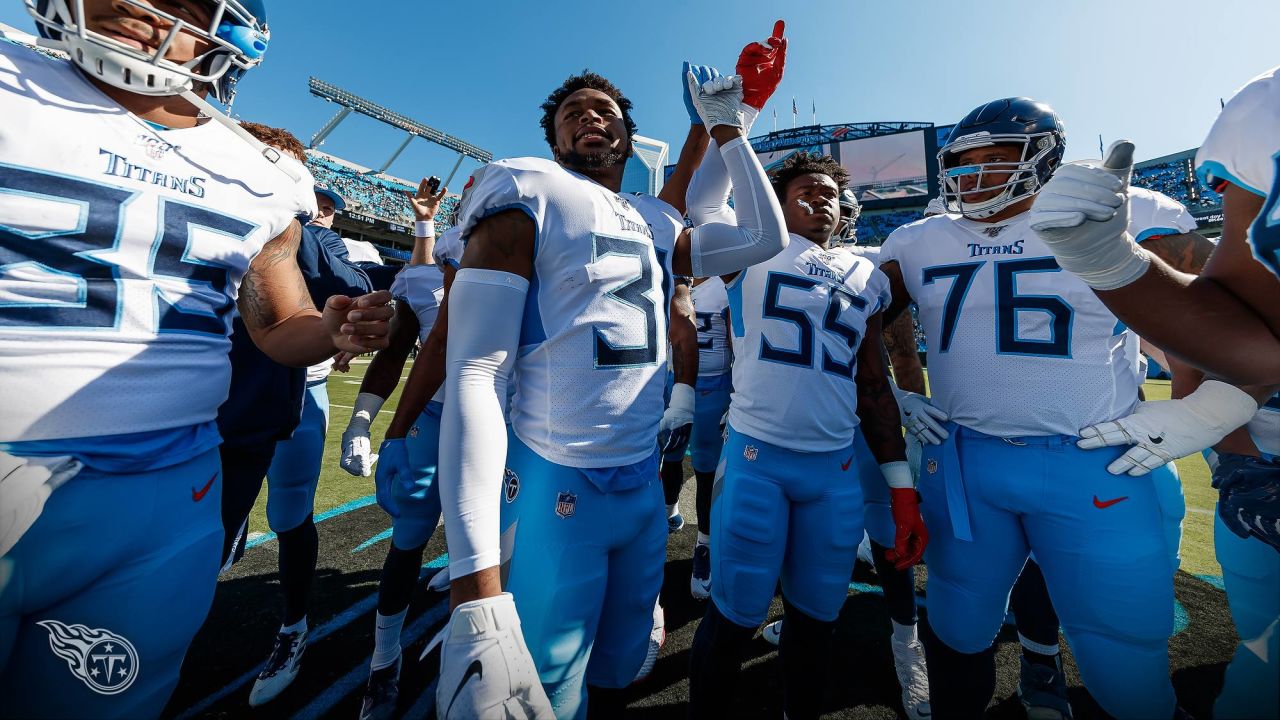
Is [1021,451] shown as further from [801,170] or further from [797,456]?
[801,170]

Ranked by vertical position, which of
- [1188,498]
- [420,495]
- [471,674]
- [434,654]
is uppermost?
[471,674]

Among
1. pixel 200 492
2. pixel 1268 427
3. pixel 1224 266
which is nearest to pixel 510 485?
pixel 200 492

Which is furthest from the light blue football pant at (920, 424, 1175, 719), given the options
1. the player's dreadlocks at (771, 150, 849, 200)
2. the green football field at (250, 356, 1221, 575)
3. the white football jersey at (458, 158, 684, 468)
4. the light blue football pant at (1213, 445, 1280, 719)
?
the green football field at (250, 356, 1221, 575)

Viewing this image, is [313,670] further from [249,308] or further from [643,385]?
[643,385]

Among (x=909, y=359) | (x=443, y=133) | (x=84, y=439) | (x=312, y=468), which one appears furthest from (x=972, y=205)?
(x=443, y=133)

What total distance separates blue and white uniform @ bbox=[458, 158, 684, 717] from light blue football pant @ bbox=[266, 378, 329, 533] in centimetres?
187

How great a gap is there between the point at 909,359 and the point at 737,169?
1.78 meters

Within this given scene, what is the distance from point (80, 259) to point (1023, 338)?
290 centimetres

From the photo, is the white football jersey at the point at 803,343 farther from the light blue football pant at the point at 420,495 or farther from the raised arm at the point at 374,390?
the raised arm at the point at 374,390

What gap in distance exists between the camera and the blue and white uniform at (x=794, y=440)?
84.3 inches

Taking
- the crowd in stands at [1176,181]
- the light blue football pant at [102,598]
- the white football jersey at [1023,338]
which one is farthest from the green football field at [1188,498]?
the crowd in stands at [1176,181]

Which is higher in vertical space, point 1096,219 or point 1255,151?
point 1255,151

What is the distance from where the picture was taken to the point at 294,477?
2.79 metres

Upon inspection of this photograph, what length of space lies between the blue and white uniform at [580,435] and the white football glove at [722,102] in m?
0.54
